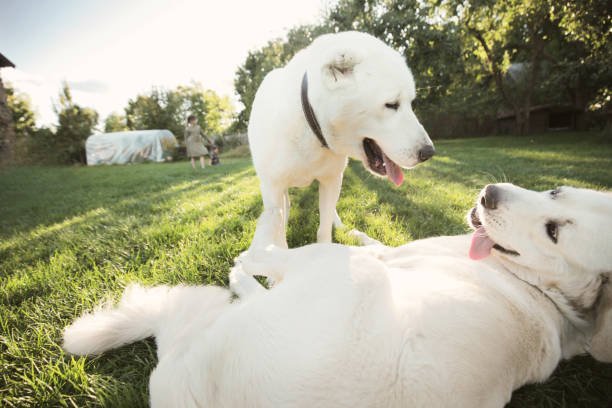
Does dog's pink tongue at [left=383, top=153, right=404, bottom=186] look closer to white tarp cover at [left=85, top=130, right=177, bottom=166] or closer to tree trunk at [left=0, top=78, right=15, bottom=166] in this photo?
tree trunk at [left=0, top=78, right=15, bottom=166]

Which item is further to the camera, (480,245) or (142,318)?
(480,245)

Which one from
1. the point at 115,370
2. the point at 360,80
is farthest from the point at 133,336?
the point at 360,80

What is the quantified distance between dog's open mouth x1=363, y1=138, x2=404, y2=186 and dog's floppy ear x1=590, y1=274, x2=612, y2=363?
1.13 metres

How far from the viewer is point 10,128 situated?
11.5 metres

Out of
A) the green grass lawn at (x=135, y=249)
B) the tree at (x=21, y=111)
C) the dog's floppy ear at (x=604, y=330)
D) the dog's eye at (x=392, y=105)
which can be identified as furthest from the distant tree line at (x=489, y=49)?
the tree at (x=21, y=111)

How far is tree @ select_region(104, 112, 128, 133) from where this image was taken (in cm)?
3625

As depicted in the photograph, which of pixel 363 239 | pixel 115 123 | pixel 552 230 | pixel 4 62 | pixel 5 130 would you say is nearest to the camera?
pixel 552 230

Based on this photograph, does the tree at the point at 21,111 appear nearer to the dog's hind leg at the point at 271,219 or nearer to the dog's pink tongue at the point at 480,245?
the dog's hind leg at the point at 271,219

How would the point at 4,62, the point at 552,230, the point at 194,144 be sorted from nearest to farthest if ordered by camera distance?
the point at 552,230 → the point at 194,144 → the point at 4,62

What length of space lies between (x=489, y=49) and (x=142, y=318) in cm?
2211

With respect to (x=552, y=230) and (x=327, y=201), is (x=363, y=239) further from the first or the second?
(x=552, y=230)

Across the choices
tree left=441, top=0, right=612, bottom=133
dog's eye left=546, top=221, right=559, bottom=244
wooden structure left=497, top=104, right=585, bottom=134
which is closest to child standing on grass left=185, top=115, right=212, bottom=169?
dog's eye left=546, top=221, right=559, bottom=244

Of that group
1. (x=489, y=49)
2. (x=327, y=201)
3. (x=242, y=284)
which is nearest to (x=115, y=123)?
(x=489, y=49)

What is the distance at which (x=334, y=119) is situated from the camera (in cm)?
177
